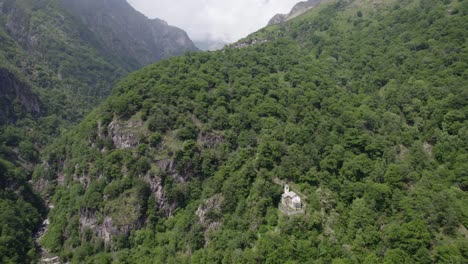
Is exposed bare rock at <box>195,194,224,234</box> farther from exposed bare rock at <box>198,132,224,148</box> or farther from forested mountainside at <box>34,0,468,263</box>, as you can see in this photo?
exposed bare rock at <box>198,132,224,148</box>

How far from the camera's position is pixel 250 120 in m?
107

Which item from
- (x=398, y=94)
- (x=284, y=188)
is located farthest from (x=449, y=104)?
(x=284, y=188)

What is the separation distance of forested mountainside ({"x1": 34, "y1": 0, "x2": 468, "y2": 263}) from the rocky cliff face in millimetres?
41434

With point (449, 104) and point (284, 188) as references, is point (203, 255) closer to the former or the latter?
point (284, 188)

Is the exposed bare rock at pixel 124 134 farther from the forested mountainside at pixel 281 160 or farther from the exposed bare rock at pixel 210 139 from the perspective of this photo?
the exposed bare rock at pixel 210 139

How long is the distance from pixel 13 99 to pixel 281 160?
149281 millimetres

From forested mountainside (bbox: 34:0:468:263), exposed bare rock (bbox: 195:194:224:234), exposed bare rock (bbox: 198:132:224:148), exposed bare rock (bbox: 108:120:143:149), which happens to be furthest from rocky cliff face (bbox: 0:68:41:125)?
exposed bare rock (bbox: 195:194:224:234)

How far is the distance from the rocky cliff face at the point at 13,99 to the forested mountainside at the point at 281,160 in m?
41.4

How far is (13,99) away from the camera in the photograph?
160 m

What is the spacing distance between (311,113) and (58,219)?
95.2m

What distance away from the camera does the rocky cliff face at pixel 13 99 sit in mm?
153625

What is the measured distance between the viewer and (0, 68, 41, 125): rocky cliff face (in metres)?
154

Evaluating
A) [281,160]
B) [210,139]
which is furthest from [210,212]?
[210,139]

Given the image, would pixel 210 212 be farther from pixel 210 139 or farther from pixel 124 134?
pixel 124 134
